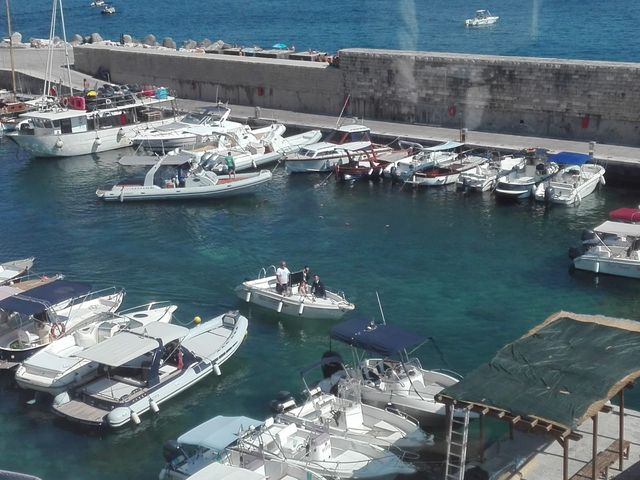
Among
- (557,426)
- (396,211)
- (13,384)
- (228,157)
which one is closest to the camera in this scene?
(557,426)

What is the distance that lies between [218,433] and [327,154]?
23407 millimetres

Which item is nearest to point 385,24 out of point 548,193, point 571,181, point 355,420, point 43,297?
point 571,181

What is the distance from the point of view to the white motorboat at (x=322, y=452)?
17641 mm

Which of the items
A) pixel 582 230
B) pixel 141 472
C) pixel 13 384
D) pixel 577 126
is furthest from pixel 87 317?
pixel 577 126

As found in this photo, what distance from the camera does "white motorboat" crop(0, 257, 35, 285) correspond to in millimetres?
27158

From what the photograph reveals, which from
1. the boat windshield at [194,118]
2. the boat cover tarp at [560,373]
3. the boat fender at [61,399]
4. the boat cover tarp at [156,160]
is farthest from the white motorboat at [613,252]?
the boat windshield at [194,118]

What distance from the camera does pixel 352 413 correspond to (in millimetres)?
19344

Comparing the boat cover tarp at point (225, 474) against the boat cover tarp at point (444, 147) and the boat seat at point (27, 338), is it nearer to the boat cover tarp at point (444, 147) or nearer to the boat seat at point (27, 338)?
the boat seat at point (27, 338)

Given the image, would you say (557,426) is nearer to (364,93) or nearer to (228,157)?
(228,157)

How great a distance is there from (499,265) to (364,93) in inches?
739

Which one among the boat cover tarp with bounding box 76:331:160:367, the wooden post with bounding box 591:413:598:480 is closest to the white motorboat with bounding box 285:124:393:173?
the boat cover tarp with bounding box 76:331:160:367

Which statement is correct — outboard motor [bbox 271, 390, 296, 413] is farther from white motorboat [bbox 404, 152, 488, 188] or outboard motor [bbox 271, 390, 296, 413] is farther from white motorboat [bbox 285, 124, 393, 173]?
white motorboat [bbox 285, 124, 393, 173]

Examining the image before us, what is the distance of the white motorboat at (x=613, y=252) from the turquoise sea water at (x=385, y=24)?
53.4 m

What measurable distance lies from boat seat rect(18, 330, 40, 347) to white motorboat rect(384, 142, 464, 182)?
18187mm
